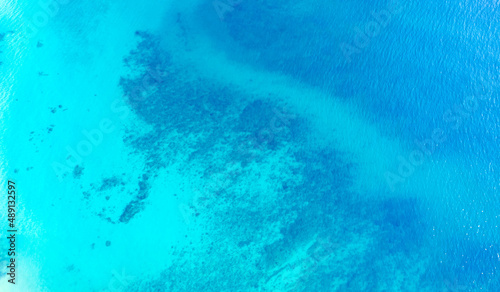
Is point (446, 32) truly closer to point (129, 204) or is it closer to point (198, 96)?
point (198, 96)

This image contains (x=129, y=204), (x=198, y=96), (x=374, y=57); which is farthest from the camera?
(x=374, y=57)

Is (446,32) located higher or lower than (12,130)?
lower

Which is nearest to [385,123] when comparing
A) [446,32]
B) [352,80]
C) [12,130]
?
[352,80]

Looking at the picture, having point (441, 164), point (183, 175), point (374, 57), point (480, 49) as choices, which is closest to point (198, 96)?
point (183, 175)

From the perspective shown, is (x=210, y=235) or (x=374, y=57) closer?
(x=210, y=235)

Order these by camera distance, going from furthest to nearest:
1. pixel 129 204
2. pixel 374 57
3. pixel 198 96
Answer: pixel 374 57, pixel 198 96, pixel 129 204

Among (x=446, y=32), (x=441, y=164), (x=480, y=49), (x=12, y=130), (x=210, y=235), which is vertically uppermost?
(x=12, y=130)
